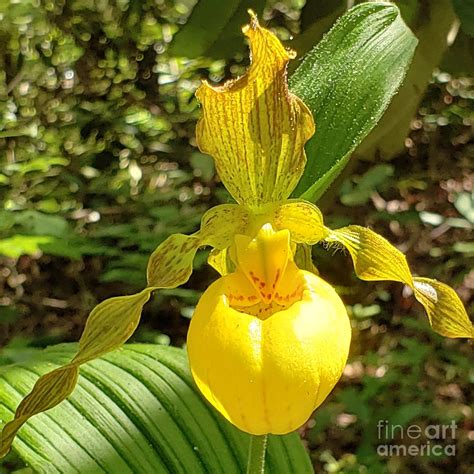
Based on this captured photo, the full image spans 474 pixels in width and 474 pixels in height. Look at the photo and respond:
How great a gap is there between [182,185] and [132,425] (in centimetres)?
183

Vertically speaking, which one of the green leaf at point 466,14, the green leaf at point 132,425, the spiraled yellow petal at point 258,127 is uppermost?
the spiraled yellow petal at point 258,127

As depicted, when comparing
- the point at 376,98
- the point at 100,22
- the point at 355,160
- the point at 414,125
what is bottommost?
the point at 414,125

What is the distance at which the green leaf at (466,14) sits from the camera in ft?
5.93

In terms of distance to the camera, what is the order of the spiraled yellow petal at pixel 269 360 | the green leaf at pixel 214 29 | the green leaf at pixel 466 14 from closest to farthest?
the spiraled yellow petal at pixel 269 360 → the green leaf at pixel 466 14 → the green leaf at pixel 214 29

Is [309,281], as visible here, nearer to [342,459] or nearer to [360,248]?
[360,248]

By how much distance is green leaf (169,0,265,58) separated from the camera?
200cm

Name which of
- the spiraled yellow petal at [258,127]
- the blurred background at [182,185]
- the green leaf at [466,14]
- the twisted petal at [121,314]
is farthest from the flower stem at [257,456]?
the green leaf at [466,14]

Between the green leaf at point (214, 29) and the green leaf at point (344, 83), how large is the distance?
1.08 metres

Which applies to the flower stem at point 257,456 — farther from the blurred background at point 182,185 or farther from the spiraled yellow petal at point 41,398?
the blurred background at point 182,185

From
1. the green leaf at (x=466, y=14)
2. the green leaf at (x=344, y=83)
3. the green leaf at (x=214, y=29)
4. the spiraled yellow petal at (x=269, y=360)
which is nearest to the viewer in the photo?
the spiraled yellow petal at (x=269, y=360)

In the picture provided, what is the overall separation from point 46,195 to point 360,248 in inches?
75.8

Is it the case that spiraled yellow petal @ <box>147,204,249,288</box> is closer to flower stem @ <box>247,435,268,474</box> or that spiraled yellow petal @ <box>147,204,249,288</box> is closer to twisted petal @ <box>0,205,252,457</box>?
twisted petal @ <box>0,205,252,457</box>

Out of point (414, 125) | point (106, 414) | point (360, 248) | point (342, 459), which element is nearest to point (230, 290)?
point (360, 248)

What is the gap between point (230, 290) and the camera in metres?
0.95
